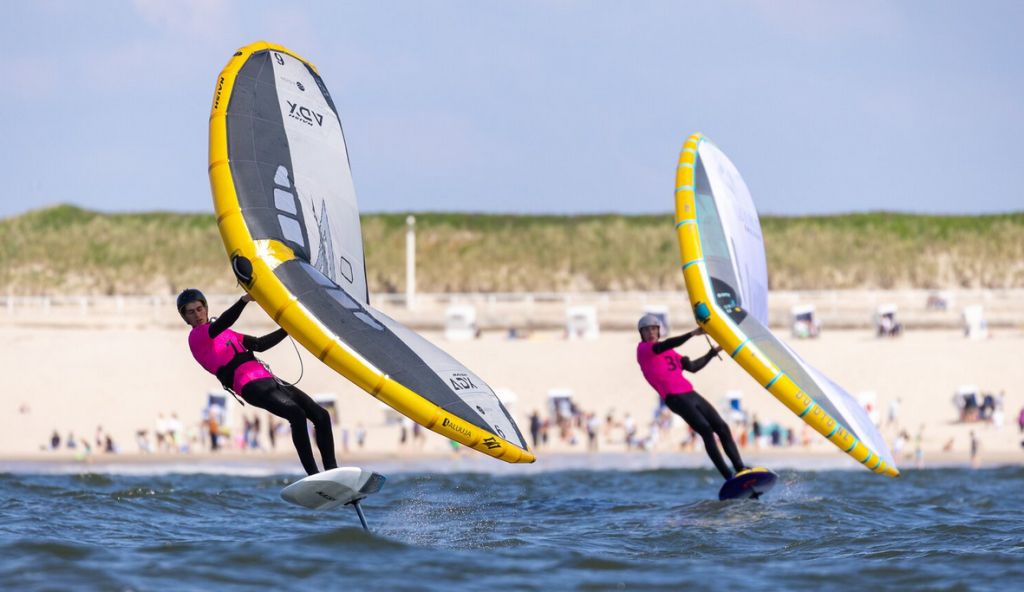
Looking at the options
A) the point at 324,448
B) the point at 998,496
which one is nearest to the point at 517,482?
the point at 998,496

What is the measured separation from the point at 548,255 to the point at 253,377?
164 ft

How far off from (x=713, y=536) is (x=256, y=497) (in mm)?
5643

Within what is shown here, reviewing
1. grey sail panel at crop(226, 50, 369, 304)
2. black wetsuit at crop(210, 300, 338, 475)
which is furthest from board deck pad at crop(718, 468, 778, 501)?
black wetsuit at crop(210, 300, 338, 475)

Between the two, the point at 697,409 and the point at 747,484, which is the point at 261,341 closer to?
the point at 697,409

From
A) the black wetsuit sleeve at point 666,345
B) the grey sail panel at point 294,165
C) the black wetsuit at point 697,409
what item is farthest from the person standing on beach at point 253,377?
the black wetsuit at point 697,409

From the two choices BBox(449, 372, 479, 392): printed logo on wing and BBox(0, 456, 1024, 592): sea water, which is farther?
BBox(449, 372, 479, 392): printed logo on wing

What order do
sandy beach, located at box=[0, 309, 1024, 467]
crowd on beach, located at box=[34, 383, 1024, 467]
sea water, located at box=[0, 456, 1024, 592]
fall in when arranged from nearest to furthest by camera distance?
sea water, located at box=[0, 456, 1024, 592]
crowd on beach, located at box=[34, 383, 1024, 467]
sandy beach, located at box=[0, 309, 1024, 467]

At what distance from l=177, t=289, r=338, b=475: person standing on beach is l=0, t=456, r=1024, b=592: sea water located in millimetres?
781

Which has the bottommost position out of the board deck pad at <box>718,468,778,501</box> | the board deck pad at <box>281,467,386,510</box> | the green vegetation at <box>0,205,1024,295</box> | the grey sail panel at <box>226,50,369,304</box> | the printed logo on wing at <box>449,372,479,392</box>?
the board deck pad at <box>718,468,778,501</box>

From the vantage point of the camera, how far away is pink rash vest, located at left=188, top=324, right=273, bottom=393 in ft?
30.3

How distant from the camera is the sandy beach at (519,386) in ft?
92.0

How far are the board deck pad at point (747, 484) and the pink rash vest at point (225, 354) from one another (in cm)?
519

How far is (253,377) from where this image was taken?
9.23m

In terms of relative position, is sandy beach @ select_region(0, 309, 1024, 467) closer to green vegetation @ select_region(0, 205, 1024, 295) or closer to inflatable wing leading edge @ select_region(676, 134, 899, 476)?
inflatable wing leading edge @ select_region(676, 134, 899, 476)
